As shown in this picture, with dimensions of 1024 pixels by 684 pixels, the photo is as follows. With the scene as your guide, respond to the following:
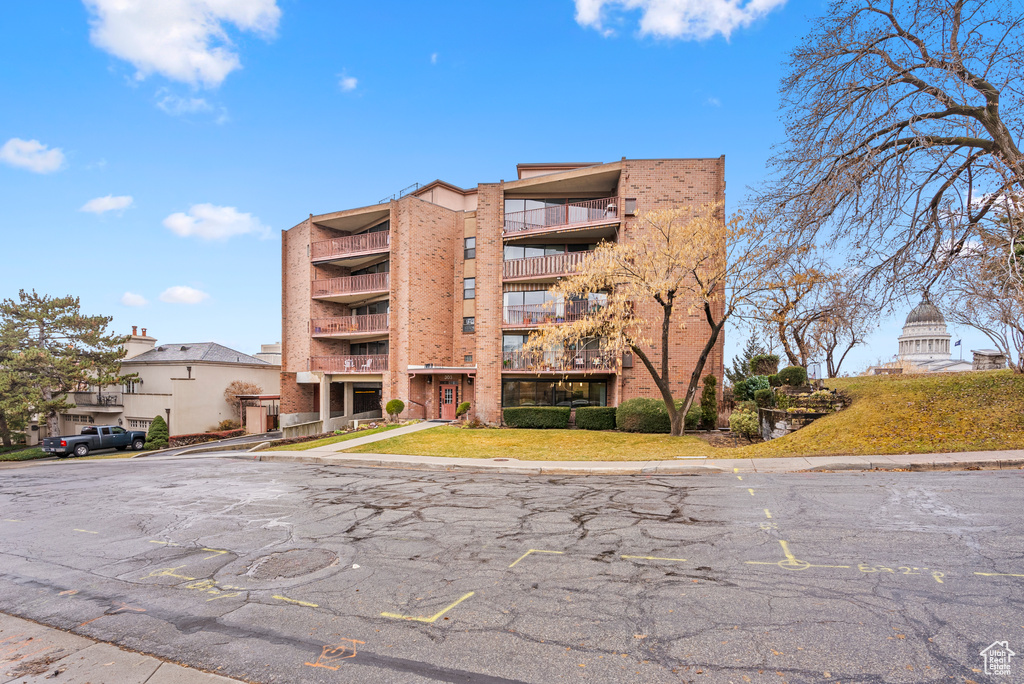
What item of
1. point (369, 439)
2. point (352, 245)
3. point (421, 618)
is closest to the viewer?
point (421, 618)

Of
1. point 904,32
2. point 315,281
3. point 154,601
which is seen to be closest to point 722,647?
point 154,601

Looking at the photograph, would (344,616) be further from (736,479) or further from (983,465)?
(983,465)

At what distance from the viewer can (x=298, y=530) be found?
8.04 metres

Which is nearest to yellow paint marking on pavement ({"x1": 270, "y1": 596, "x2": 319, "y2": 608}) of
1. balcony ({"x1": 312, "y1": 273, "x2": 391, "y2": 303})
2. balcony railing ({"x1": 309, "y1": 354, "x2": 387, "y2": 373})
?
balcony railing ({"x1": 309, "y1": 354, "x2": 387, "y2": 373})

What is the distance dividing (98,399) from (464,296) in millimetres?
30392

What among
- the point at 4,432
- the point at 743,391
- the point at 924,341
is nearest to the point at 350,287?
the point at 743,391

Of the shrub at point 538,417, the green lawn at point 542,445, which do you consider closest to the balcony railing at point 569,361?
the shrub at point 538,417

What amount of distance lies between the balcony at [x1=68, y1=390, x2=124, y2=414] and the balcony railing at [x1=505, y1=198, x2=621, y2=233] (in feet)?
108

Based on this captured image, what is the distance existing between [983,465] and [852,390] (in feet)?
24.4

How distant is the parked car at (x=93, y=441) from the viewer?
2816 cm

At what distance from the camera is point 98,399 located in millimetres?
36500

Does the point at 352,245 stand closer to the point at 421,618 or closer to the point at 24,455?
the point at 24,455

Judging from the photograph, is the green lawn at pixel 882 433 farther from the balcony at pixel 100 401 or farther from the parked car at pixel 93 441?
the balcony at pixel 100 401

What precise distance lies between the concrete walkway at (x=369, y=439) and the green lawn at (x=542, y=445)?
2.90ft
